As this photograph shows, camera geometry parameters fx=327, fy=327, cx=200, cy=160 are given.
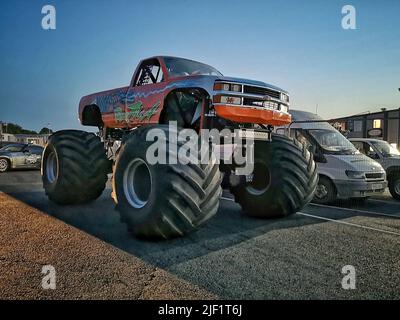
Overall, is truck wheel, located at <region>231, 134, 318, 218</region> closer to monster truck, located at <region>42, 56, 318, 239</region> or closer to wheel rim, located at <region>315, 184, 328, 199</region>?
monster truck, located at <region>42, 56, 318, 239</region>

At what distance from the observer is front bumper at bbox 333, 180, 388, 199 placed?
26.3ft

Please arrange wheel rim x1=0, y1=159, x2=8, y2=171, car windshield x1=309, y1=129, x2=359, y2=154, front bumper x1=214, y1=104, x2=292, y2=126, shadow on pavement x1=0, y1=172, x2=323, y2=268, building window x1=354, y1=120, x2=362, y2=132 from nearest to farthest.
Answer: shadow on pavement x1=0, y1=172, x2=323, y2=268
front bumper x1=214, y1=104, x2=292, y2=126
car windshield x1=309, y1=129, x2=359, y2=154
wheel rim x1=0, y1=159, x2=8, y2=171
building window x1=354, y1=120, x2=362, y2=132

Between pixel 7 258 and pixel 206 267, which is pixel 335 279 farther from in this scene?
pixel 7 258

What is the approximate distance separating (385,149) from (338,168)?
340 centimetres

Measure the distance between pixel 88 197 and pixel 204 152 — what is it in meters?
3.58

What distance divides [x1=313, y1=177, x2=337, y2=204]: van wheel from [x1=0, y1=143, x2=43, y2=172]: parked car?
13.5 m

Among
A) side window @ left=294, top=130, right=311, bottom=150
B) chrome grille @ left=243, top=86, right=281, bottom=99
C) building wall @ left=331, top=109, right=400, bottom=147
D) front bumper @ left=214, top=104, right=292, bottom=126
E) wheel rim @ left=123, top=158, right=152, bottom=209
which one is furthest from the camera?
building wall @ left=331, top=109, right=400, bottom=147

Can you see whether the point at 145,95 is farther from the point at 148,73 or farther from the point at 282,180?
the point at 282,180

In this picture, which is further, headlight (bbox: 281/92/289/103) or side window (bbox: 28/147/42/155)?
side window (bbox: 28/147/42/155)

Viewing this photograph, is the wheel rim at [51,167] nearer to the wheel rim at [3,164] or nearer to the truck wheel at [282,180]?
the truck wheel at [282,180]

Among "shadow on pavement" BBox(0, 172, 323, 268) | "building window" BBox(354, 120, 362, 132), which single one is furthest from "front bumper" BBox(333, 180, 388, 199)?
"building window" BBox(354, 120, 362, 132)

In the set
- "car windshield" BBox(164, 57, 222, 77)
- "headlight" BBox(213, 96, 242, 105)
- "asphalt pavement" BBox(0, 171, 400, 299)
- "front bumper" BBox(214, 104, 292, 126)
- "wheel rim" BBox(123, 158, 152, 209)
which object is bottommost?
"asphalt pavement" BBox(0, 171, 400, 299)

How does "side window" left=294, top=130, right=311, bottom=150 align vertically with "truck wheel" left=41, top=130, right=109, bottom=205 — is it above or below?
above
